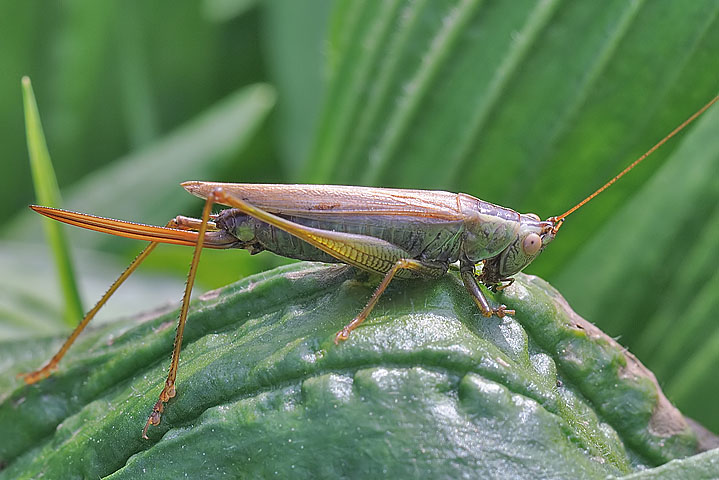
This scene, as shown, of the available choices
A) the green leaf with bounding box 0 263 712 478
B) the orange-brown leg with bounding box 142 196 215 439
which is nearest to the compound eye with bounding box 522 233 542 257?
the green leaf with bounding box 0 263 712 478

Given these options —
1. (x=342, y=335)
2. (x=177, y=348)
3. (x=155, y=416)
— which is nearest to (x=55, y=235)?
(x=177, y=348)

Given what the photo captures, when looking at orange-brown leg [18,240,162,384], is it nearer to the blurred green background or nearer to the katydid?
the katydid

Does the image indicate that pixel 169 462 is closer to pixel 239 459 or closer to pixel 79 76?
pixel 239 459

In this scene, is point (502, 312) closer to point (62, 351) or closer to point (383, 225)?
point (383, 225)

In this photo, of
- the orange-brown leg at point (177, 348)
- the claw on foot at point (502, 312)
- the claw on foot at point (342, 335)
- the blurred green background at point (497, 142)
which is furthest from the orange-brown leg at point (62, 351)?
the claw on foot at point (502, 312)

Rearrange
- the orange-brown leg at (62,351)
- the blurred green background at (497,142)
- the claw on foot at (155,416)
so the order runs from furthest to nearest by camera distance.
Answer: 1. the blurred green background at (497,142)
2. the orange-brown leg at (62,351)
3. the claw on foot at (155,416)

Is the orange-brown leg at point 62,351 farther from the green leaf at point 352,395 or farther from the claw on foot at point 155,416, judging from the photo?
the claw on foot at point 155,416
